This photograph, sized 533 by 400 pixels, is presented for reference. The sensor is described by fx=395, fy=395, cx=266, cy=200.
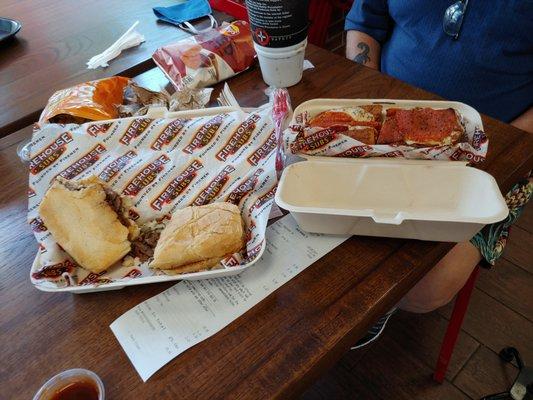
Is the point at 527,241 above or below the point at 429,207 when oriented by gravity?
below

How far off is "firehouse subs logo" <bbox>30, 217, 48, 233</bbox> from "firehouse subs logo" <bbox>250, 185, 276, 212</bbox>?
13.7 inches

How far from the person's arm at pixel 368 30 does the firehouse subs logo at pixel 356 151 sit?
0.62 metres

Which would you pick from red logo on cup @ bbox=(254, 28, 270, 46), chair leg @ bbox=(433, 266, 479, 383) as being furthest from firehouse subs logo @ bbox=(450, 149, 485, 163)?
red logo on cup @ bbox=(254, 28, 270, 46)

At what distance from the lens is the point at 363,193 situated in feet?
2.25

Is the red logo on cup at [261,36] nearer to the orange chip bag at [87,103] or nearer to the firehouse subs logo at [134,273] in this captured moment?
the orange chip bag at [87,103]

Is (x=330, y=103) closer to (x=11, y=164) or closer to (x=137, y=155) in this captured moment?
(x=137, y=155)

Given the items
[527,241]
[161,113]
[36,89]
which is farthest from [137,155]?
[527,241]

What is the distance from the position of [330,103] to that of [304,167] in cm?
19

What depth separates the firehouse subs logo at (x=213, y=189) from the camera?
701mm

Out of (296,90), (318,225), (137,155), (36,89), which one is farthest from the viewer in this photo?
(36,89)

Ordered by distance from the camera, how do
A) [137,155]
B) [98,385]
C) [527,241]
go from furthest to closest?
[527,241]
[137,155]
[98,385]

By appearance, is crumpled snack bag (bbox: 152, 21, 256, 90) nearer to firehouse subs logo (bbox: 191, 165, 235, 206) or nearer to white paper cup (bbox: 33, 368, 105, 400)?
firehouse subs logo (bbox: 191, 165, 235, 206)

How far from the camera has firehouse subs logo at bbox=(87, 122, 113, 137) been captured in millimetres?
776

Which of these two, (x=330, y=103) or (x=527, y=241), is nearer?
(x=330, y=103)
